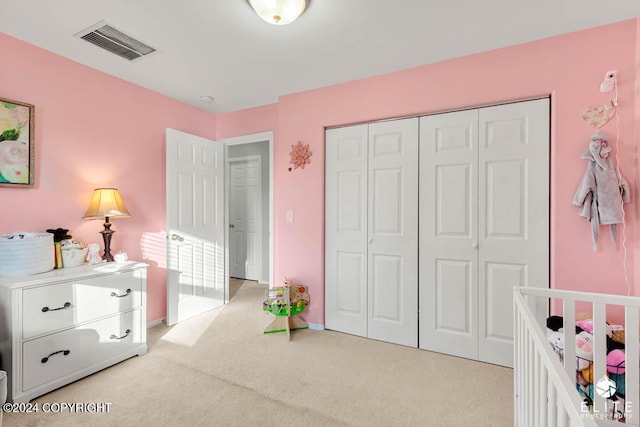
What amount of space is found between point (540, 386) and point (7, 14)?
3.33 meters

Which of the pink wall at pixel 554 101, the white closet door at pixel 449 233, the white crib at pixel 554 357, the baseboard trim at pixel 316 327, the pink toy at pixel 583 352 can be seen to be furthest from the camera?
the baseboard trim at pixel 316 327

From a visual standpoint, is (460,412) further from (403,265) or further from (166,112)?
(166,112)

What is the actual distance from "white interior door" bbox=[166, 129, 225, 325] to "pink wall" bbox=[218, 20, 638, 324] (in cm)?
127

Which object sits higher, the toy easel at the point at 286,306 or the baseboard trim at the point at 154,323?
the toy easel at the point at 286,306

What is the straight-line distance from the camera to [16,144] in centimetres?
211

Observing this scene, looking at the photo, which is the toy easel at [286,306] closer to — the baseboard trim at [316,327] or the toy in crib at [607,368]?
the baseboard trim at [316,327]

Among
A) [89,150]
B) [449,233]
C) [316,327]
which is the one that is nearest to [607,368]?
[449,233]

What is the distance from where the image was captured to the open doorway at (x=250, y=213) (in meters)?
4.89

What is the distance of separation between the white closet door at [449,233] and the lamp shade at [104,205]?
8.35 feet

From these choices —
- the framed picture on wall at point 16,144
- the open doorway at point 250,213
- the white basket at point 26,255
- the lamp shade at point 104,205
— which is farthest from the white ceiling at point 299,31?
the open doorway at point 250,213

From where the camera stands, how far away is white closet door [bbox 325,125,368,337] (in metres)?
2.81

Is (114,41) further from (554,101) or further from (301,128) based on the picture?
(554,101)

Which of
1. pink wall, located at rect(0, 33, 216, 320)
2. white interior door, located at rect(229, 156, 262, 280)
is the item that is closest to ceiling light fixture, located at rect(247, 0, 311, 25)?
pink wall, located at rect(0, 33, 216, 320)

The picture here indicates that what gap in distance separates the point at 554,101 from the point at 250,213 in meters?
4.14
